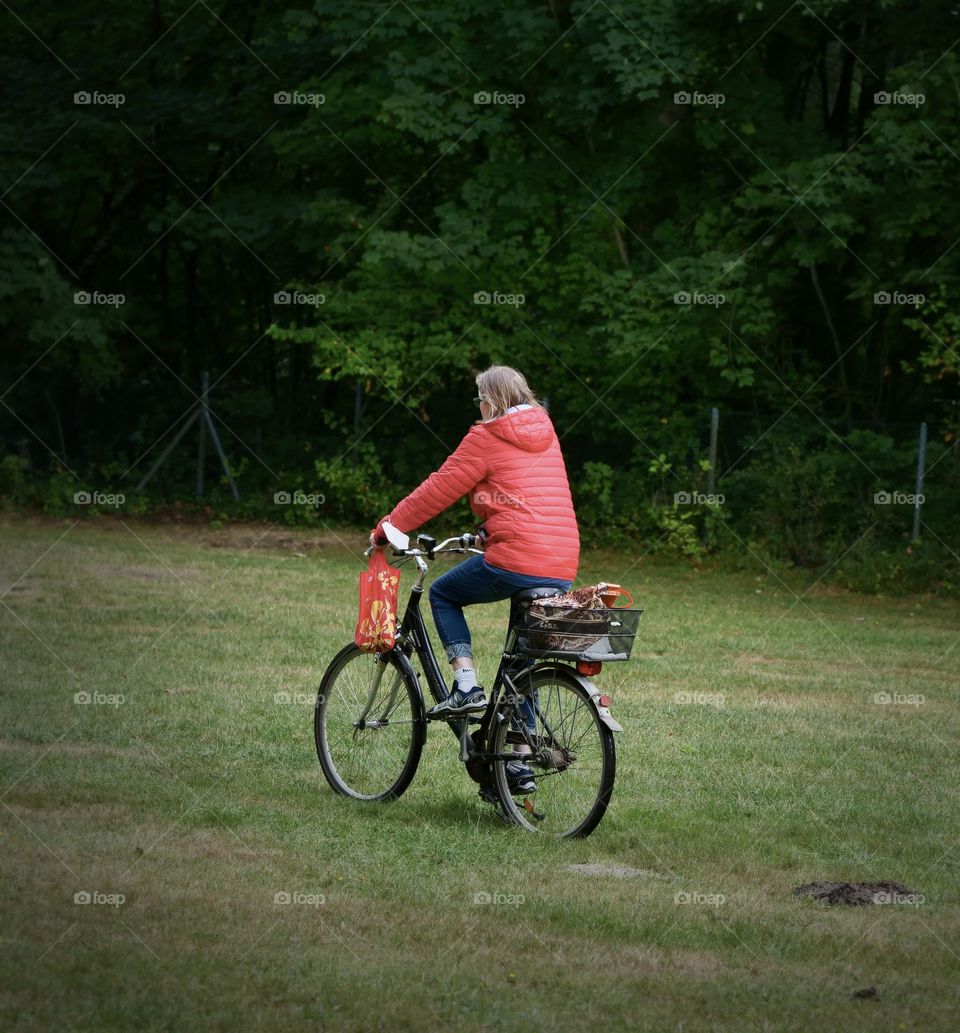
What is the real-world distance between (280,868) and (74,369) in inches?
768

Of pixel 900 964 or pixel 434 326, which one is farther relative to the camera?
pixel 434 326

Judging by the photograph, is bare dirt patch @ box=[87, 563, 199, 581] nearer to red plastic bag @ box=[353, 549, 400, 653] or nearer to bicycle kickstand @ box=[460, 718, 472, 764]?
red plastic bag @ box=[353, 549, 400, 653]

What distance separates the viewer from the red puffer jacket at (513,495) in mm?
6707

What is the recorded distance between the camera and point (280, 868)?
602 centimetres

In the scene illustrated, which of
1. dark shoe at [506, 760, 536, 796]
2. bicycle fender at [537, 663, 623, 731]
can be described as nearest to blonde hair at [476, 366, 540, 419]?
bicycle fender at [537, 663, 623, 731]

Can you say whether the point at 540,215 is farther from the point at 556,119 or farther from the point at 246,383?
the point at 246,383

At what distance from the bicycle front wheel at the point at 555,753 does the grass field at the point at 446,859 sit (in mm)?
152

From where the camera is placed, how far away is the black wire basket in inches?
253

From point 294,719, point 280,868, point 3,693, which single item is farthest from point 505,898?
point 3,693

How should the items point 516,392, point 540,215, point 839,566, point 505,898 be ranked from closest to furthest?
point 505,898 < point 516,392 < point 839,566 < point 540,215

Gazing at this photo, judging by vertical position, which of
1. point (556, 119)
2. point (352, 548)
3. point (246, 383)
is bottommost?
point (352, 548)

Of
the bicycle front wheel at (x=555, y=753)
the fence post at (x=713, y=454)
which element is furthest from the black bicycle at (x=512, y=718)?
the fence post at (x=713, y=454)

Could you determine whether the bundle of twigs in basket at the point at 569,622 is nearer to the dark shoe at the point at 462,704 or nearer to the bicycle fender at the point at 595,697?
the bicycle fender at the point at 595,697

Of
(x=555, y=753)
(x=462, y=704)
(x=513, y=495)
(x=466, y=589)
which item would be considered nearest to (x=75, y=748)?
(x=462, y=704)
